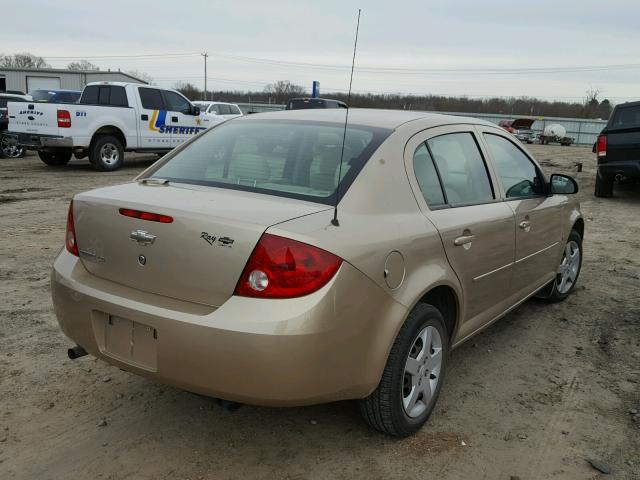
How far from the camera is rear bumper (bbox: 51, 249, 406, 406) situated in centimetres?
227

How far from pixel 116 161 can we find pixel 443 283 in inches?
487

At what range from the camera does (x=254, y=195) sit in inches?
107

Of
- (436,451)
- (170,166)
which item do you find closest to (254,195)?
(170,166)

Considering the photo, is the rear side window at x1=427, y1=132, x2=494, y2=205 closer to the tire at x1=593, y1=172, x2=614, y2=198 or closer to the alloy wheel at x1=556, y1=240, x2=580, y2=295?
the alloy wheel at x1=556, y1=240, x2=580, y2=295

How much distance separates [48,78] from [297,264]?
4754 centimetres

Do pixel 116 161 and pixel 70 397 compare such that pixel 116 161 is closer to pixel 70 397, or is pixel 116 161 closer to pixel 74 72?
pixel 70 397

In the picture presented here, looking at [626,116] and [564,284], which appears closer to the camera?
[564,284]

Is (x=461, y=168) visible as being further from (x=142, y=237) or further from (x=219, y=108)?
(x=219, y=108)

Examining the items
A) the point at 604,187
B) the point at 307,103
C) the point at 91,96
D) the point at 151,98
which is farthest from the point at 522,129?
the point at 91,96

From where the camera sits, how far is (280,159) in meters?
3.06

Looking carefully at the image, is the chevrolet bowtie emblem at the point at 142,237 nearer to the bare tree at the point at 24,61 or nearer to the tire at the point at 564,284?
the tire at the point at 564,284

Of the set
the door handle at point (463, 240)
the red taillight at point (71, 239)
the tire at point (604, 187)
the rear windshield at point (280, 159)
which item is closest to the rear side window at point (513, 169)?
the door handle at point (463, 240)

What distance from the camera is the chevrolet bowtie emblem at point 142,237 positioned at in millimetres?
2506

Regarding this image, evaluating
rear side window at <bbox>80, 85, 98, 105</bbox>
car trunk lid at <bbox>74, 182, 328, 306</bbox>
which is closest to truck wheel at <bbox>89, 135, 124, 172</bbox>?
rear side window at <bbox>80, 85, 98, 105</bbox>
